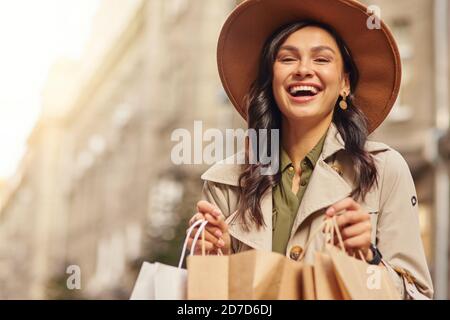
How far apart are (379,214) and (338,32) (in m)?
0.37

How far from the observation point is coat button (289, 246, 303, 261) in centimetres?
183

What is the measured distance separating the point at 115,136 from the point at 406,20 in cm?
957

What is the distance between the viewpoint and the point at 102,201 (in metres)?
23.5

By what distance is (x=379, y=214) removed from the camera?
1863 mm

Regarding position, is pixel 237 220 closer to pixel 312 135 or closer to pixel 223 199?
pixel 223 199

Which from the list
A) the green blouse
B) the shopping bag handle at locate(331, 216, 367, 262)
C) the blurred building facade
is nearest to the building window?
the blurred building facade

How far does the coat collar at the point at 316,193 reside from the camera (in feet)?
6.01

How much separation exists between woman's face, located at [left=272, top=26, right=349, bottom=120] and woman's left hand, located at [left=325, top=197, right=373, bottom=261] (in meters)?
0.29

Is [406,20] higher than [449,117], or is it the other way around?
[406,20]

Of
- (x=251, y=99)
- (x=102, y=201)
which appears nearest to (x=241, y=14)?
(x=251, y=99)

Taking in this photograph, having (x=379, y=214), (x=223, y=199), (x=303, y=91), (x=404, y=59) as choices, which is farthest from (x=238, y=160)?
(x=404, y=59)

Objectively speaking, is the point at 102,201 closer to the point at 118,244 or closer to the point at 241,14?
the point at 118,244

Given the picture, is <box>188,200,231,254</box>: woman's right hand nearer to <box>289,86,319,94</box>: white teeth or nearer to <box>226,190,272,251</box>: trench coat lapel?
<box>226,190,272,251</box>: trench coat lapel

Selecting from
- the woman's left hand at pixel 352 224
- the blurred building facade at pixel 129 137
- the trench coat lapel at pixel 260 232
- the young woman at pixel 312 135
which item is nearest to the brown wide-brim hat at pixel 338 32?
the young woman at pixel 312 135
